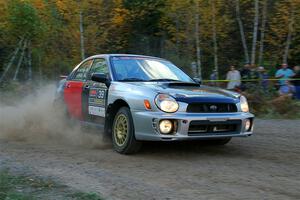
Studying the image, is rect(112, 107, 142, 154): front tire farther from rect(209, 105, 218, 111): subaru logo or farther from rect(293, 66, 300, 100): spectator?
rect(293, 66, 300, 100): spectator

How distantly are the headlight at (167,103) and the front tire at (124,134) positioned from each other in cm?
55

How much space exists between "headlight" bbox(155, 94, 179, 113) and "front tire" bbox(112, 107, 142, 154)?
1.82 ft

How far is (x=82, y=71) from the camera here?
30.6 feet

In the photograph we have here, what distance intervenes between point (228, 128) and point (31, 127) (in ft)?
15.0

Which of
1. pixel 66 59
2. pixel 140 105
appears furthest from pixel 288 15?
pixel 140 105

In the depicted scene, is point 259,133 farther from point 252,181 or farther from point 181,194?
point 181,194

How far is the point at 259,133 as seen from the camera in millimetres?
10172

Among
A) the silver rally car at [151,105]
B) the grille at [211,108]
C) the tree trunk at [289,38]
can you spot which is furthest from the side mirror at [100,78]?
the tree trunk at [289,38]

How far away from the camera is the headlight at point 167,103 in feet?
23.5

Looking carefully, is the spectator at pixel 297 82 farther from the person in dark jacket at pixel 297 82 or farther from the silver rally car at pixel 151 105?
the silver rally car at pixel 151 105

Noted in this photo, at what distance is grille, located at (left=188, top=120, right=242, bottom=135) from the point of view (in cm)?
718

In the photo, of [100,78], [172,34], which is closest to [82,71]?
[100,78]

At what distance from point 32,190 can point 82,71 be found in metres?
4.02

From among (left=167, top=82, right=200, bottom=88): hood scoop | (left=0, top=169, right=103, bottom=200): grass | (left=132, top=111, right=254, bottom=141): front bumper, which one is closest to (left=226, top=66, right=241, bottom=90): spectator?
(left=167, top=82, right=200, bottom=88): hood scoop
